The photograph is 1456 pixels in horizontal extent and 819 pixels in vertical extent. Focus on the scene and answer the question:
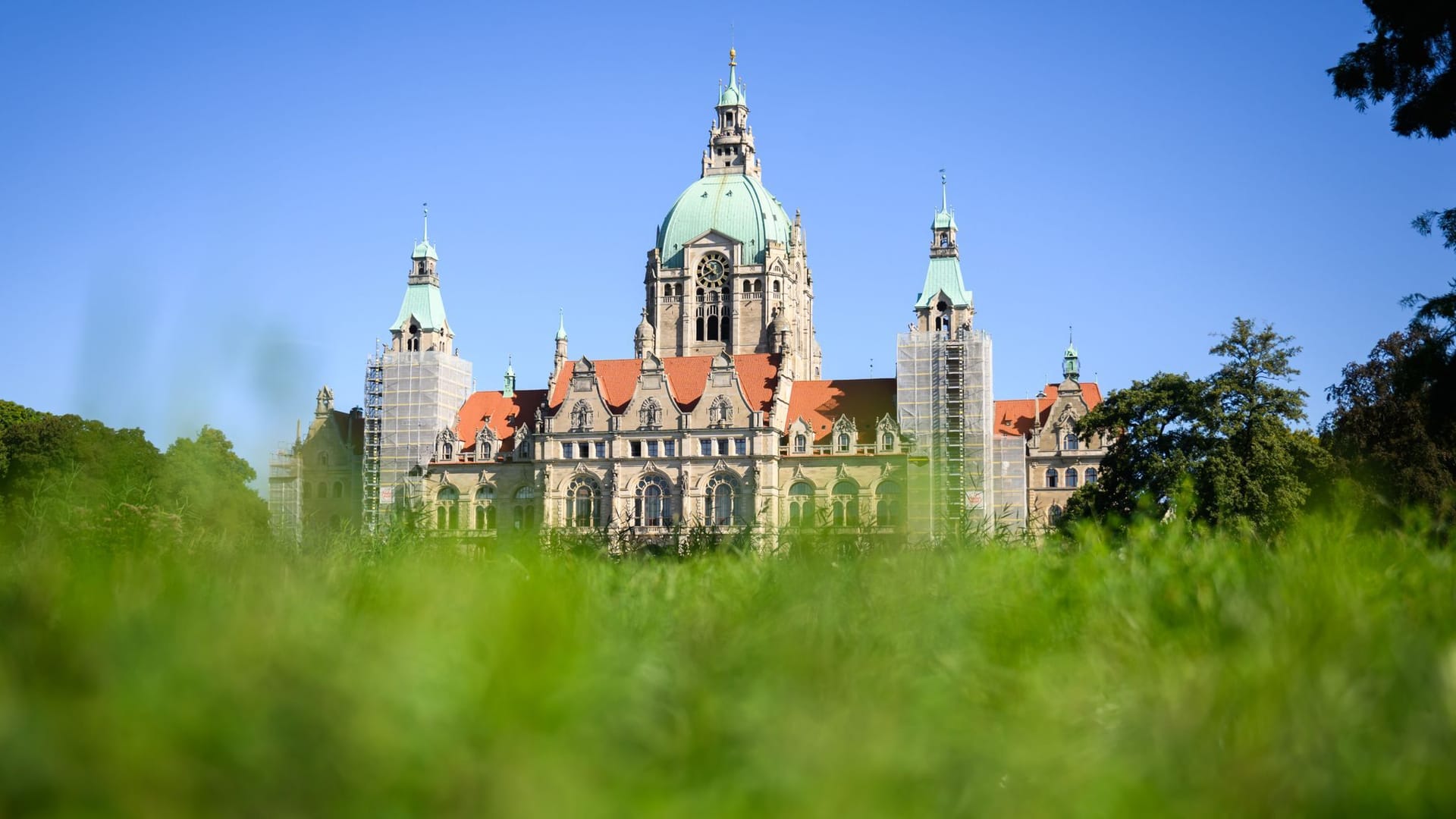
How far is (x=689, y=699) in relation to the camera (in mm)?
3900

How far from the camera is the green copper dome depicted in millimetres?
78750

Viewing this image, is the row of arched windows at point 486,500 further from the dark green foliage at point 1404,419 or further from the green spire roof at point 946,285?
the dark green foliage at point 1404,419

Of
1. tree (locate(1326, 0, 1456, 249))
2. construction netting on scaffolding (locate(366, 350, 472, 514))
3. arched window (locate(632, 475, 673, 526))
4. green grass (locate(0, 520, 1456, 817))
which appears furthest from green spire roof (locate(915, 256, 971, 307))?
green grass (locate(0, 520, 1456, 817))

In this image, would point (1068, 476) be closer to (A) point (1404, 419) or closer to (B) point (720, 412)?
(B) point (720, 412)

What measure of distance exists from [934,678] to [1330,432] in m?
49.5

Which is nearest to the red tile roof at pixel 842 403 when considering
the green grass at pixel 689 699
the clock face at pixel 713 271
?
the clock face at pixel 713 271

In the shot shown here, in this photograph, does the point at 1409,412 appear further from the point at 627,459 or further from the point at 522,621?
the point at 522,621

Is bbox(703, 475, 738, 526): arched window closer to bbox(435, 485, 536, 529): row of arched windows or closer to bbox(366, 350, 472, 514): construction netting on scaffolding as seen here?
bbox(435, 485, 536, 529): row of arched windows

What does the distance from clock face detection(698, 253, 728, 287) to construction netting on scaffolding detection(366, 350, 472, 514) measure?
1539 centimetres

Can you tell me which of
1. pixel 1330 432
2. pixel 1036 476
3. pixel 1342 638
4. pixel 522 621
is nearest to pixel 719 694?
pixel 522 621

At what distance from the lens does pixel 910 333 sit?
6266 cm

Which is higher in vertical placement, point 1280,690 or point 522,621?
point 522,621

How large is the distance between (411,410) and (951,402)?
26441 mm

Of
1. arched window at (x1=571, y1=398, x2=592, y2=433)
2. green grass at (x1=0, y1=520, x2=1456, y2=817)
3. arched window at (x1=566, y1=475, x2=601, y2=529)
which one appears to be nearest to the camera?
green grass at (x1=0, y1=520, x2=1456, y2=817)
